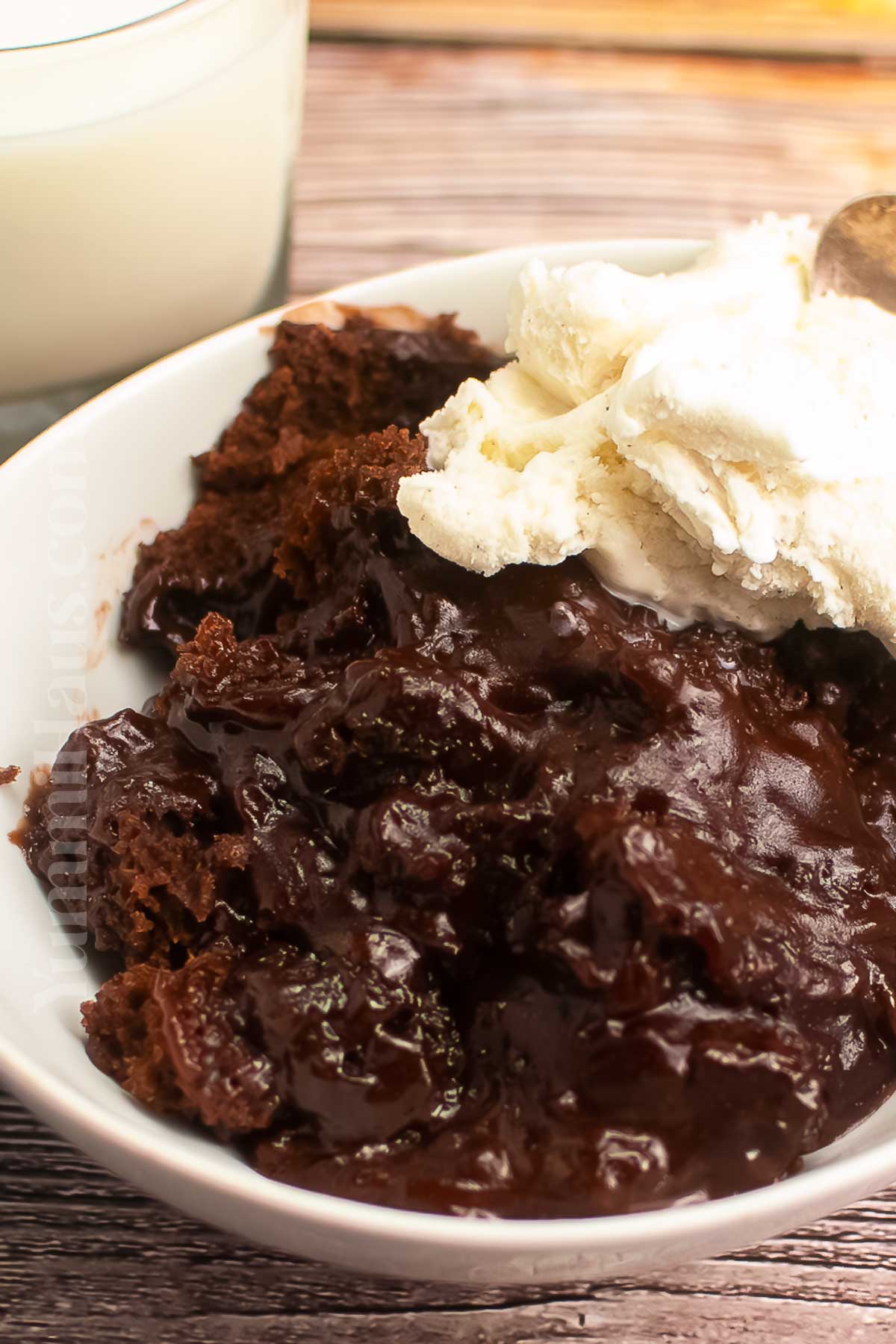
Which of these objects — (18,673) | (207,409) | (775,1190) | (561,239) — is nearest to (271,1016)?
(775,1190)

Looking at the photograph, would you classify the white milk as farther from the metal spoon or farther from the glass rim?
the metal spoon

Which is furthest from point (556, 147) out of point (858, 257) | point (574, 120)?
point (858, 257)

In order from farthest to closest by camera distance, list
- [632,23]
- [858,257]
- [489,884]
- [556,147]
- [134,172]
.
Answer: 1. [632,23]
2. [556,147]
3. [134,172]
4. [858,257]
5. [489,884]

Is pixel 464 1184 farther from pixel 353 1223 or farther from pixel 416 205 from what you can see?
pixel 416 205

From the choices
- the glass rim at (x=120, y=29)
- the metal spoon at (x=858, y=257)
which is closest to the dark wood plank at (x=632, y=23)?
the glass rim at (x=120, y=29)

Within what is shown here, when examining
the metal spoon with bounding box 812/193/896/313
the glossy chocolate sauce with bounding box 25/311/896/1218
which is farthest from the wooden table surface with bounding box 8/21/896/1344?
the glossy chocolate sauce with bounding box 25/311/896/1218

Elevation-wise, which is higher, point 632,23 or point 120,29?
point 120,29

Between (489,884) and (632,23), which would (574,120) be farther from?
(489,884)
